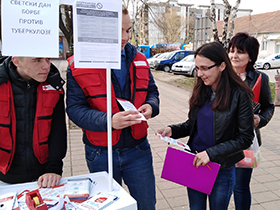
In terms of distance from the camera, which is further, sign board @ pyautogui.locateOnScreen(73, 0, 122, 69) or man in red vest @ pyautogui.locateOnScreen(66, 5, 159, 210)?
man in red vest @ pyautogui.locateOnScreen(66, 5, 159, 210)

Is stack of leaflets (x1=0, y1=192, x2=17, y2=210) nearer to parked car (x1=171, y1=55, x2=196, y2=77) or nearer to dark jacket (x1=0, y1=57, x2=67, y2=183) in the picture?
dark jacket (x1=0, y1=57, x2=67, y2=183)

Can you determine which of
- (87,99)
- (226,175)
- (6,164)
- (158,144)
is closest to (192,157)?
(226,175)

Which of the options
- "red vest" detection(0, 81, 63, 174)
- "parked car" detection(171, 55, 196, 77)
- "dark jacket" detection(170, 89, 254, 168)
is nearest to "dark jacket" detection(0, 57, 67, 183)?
"red vest" detection(0, 81, 63, 174)

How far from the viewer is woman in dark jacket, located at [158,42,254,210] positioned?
1829mm

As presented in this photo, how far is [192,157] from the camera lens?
1.87 m

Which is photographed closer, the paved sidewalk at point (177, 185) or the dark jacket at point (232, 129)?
the dark jacket at point (232, 129)

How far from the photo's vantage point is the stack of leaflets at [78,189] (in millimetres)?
1452

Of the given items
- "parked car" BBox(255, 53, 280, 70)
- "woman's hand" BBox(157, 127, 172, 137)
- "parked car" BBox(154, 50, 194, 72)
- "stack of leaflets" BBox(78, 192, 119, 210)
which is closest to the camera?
"stack of leaflets" BBox(78, 192, 119, 210)

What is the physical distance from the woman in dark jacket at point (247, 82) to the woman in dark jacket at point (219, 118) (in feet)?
1.77

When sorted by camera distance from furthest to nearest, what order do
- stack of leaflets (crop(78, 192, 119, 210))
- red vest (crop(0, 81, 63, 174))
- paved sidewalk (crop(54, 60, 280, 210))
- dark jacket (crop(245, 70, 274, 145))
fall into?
paved sidewalk (crop(54, 60, 280, 210)) < dark jacket (crop(245, 70, 274, 145)) < red vest (crop(0, 81, 63, 174)) < stack of leaflets (crop(78, 192, 119, 210))

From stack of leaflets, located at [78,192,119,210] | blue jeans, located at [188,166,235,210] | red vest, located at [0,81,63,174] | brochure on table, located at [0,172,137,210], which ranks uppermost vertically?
red vest, located at [0,81,63,174]

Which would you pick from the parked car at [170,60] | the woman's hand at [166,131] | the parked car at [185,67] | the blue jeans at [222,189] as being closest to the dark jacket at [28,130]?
the woman's hand at [166,131]

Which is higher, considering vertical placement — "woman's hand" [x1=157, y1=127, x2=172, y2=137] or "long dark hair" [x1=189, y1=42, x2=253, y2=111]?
"long dark hair" [x1=189, y1=42, x2=253, y2=111]

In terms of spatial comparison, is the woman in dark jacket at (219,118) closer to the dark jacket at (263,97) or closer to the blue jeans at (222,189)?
the blue jeans at (222,189)
